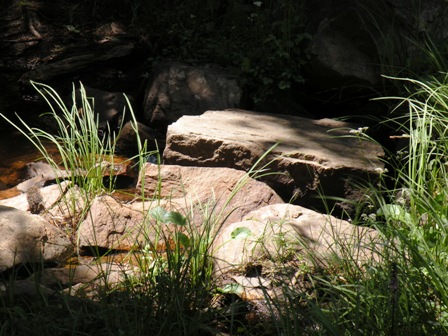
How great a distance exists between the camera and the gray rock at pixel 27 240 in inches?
123

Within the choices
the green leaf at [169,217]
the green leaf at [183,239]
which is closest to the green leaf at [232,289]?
the green leaf at [183,239]

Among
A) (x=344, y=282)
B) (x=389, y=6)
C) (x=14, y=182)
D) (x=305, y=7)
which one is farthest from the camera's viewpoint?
(x=305, y=7)

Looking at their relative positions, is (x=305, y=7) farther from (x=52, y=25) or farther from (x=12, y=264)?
(x=12, y=264)

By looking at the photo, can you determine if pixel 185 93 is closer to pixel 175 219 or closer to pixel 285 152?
pixel 285 152

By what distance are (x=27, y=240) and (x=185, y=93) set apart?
268 cm

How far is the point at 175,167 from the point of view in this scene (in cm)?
395

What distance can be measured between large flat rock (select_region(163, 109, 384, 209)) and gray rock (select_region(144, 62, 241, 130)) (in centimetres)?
103

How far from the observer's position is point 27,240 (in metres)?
3.23

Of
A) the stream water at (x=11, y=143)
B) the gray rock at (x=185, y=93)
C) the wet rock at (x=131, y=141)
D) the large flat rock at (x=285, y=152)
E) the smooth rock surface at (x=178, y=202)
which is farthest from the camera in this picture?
the gray rock at (x=185, y=93)

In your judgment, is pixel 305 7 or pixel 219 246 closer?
pixel 219 246

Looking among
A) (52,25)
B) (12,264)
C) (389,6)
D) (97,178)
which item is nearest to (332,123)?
(389,6)

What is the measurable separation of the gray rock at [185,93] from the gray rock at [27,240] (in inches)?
90.8

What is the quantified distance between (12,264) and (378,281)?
1644mm

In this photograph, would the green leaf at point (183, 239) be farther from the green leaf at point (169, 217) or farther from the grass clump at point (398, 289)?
the grass clump at point (398, 289)
